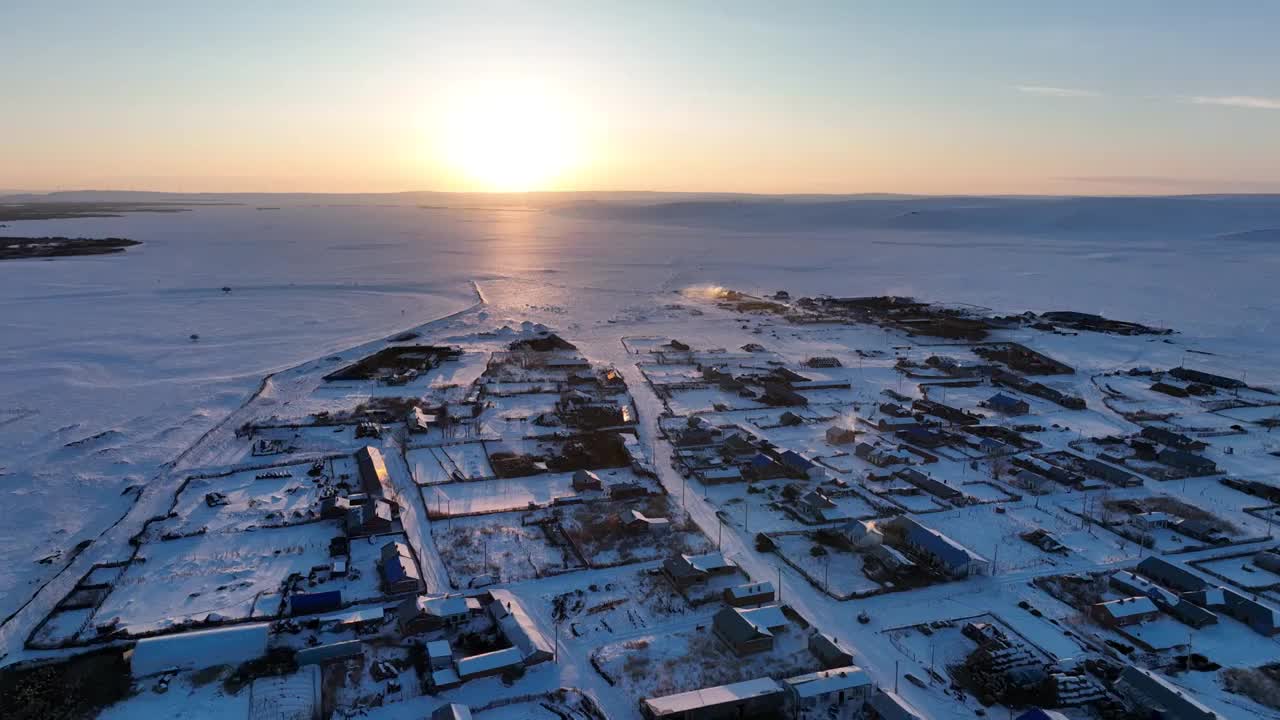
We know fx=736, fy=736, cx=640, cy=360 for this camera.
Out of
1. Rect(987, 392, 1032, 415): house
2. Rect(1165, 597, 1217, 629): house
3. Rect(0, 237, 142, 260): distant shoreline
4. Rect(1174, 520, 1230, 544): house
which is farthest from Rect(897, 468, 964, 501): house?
Rect(0, 237, 142, 260): distant shoreline

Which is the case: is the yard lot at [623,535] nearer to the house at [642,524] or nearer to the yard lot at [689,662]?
the house at [642,524]

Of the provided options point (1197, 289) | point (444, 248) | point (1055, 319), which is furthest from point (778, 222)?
point (1055, 319)

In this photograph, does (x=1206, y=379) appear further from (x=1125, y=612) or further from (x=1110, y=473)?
(x=1125, y=612)

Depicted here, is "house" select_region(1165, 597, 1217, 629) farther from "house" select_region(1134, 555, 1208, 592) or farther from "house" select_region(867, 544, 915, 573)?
"house" select_region(867, 544, 915, 573)

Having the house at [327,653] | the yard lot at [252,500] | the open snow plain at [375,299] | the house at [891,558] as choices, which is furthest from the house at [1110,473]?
the yard lot at [252,500]

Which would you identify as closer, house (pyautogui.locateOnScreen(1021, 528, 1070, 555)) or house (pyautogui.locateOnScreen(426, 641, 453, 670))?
house (pyautogui.locateOnScreen(426, 641, 453, 670))

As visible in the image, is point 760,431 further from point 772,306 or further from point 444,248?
point 444,248

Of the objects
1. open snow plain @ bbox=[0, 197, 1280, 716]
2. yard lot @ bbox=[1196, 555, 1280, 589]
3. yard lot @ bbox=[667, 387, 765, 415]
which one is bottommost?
yard lot @ bbox=[1196, 555, 1280, 589]

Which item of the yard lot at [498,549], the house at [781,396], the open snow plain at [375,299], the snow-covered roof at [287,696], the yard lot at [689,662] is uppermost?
the open snow plain at [375,299]
